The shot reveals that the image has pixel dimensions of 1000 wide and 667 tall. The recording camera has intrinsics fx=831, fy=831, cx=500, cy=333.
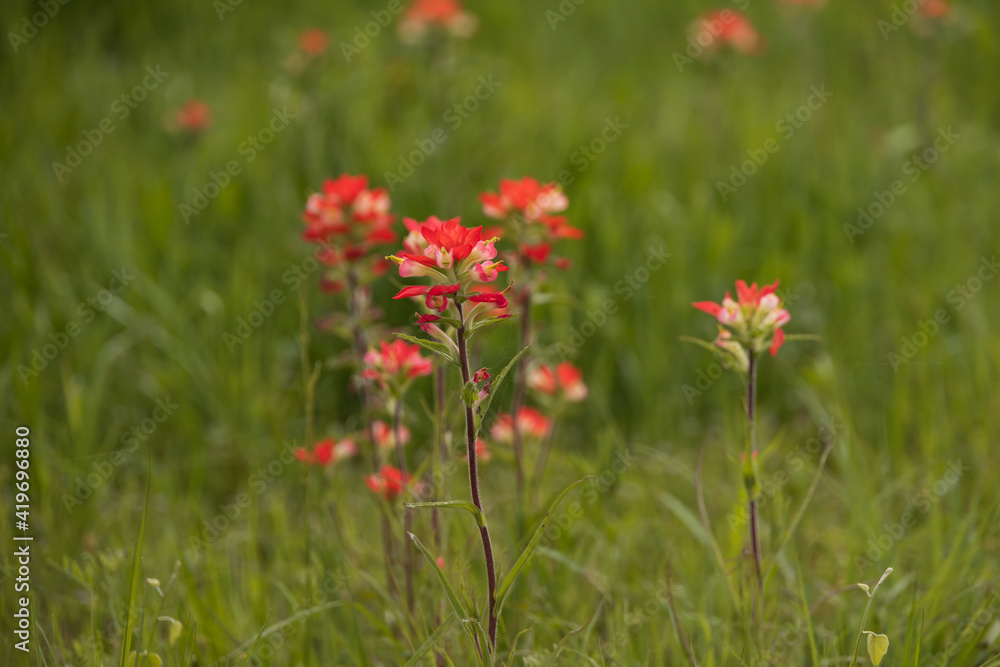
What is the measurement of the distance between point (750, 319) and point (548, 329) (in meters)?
1.70

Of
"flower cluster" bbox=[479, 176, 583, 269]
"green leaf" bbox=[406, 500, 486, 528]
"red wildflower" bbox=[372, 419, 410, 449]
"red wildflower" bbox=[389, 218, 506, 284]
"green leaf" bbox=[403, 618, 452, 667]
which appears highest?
"flower cluster" bbox=[479, 176, 583, 269]

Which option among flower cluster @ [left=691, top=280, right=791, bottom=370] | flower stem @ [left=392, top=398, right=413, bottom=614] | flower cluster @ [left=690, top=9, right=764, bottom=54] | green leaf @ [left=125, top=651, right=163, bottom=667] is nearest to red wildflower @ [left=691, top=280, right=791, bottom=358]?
flower cluster @ [left=691, top=280, right=791, bottom=370]

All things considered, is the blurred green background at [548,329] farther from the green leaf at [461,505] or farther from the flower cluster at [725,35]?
the green leaf at [461,505]

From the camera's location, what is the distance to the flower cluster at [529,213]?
5.79ft

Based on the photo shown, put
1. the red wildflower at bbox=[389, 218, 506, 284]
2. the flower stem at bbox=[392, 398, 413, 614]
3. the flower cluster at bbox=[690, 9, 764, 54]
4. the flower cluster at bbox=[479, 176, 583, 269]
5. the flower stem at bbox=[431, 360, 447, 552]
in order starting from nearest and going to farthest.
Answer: the red wildflower at bbox=[389, 218, 506, 284] → the flower stem at bbox=[431, 360, 447, 552] → the flower stem at bbox=[392, 398, 413, 614] → the flower cluster at bbox=[479, 176, 583, 269] → the flower cluster at bbox=[690, 9, 764, 54]

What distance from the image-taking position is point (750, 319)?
1.44m

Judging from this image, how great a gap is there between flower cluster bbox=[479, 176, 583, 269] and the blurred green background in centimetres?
26

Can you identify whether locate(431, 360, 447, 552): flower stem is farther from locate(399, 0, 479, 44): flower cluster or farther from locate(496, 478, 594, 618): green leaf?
locate(399, 0, 479, 44): flower cluster

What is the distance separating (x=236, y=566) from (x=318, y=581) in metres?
0.44

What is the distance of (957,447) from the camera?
8.07ft

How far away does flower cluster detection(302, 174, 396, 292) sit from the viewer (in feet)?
6.10

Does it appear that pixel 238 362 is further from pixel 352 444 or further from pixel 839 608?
pixel 839 608

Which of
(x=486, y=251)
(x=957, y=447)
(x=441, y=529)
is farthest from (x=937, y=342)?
(x=486, y=251)

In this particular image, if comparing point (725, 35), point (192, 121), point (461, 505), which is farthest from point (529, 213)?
point (725, 35)
